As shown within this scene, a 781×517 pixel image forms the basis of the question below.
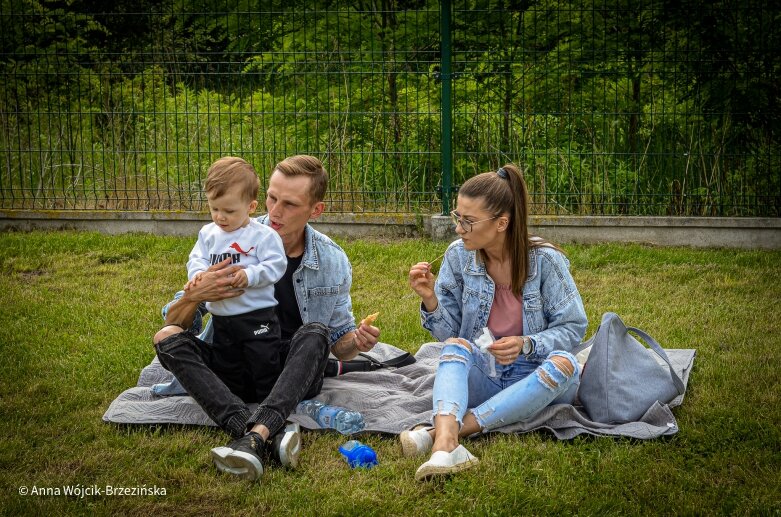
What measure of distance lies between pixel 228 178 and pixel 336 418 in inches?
48.0

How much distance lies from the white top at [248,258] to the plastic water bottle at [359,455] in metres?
0.79

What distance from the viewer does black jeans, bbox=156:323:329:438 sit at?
12.9 ft

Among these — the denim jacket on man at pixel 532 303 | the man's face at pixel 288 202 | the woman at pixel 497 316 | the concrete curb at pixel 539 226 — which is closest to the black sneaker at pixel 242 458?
the woman at pixel 497 316

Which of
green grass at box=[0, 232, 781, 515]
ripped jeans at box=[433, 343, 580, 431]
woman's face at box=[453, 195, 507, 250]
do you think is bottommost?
green grass at box=[0, 232, 781, 515]

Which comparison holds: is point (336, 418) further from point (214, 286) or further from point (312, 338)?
point (214, 286)

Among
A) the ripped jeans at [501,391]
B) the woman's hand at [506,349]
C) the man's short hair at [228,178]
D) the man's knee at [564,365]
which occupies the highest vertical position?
the man's short hair at [228,178]

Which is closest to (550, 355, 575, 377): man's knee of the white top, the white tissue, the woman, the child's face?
the woman

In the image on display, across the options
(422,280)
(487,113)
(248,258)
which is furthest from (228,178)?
(487,113)

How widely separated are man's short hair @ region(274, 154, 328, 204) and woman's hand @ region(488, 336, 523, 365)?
3.84ft

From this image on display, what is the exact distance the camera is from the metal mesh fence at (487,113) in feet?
28.8

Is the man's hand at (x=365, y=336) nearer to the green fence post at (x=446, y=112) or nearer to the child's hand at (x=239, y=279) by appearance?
the child's hand at (x=239, y=279)

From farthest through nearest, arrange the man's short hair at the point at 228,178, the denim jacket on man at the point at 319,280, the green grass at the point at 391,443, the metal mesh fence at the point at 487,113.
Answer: the metal mesh fence at the point at 487,113, the denim jacket on man at the point at 319,280, the man's short hair at the point at 228,178, the green grass at the point at 391,443

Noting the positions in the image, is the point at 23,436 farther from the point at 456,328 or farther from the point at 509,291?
the point at 509,291

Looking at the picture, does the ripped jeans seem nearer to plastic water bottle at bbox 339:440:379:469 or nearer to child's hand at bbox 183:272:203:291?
plastic water bottle at bbox 339:440:379:469
